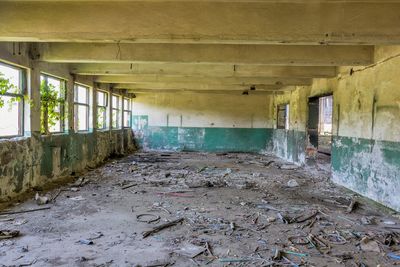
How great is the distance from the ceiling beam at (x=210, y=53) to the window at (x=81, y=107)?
2754 mm

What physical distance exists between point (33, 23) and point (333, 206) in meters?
5.66

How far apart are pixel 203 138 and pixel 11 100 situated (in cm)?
1063

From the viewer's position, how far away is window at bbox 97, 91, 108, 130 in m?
11.0

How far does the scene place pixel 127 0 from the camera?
413cm

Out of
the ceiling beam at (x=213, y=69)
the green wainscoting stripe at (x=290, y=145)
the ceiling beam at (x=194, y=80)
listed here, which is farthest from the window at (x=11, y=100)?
the green wainscoting stripe at (x=290, y=145)

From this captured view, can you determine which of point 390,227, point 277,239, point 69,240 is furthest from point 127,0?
point 390,227

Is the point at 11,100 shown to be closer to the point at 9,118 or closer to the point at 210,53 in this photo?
the point at 9,118

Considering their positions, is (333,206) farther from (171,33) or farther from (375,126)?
(171,33)

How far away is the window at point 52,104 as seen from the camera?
7141mm

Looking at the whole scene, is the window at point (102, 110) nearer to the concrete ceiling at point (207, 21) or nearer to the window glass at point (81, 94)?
the window glass at point (81, 94)

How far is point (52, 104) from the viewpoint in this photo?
745cm

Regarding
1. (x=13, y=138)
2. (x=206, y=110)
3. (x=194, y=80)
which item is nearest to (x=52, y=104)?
(x=13, y=138)

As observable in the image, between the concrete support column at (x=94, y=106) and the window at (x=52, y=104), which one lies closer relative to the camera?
the window at (x=52, y=104)

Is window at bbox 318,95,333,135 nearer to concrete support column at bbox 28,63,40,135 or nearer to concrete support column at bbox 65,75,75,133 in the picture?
concrete support column at bbox 65,75,75,133
